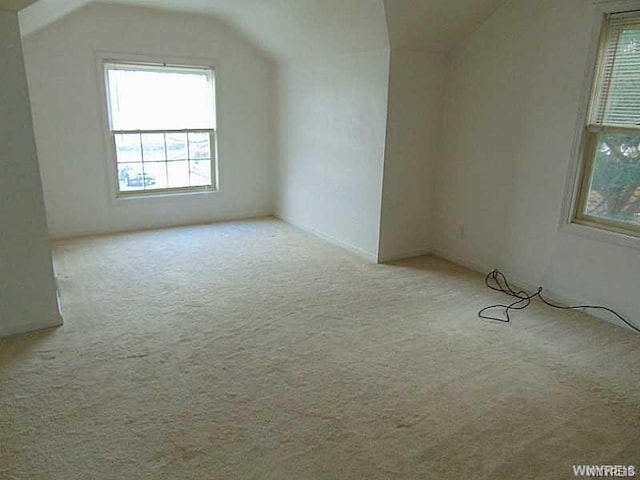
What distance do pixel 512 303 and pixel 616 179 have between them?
3.61 feet

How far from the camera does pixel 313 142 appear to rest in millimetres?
4980

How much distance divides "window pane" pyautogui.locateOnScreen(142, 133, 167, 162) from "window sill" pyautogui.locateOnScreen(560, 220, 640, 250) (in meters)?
4.10

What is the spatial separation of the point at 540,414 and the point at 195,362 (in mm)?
1801

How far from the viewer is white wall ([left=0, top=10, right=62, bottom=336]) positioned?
2559mm

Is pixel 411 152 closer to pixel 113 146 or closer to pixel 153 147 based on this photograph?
pixel 153 147

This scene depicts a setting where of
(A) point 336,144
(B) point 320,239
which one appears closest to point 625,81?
(A) point 336,144

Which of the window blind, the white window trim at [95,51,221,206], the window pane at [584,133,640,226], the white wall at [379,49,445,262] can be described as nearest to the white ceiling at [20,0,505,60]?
the white wall at [379,49,445,262]

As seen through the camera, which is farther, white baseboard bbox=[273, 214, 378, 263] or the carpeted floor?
white baseboard bbox=[273, 214, 378, 263]

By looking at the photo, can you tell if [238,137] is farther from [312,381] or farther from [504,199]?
[312,381]

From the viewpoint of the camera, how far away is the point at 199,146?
5.47m

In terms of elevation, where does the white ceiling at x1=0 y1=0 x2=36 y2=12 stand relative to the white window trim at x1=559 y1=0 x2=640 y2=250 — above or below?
above

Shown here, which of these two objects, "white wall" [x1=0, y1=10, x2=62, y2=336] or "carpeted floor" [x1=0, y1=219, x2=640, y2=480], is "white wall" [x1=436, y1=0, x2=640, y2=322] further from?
"white wall" [x1=0, y1=10, x2=62, y2=336]

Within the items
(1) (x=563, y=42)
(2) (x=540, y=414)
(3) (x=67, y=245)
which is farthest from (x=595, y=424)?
Answer: (3) (x=67, y=245)

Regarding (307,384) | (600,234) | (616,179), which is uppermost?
(616,179)
